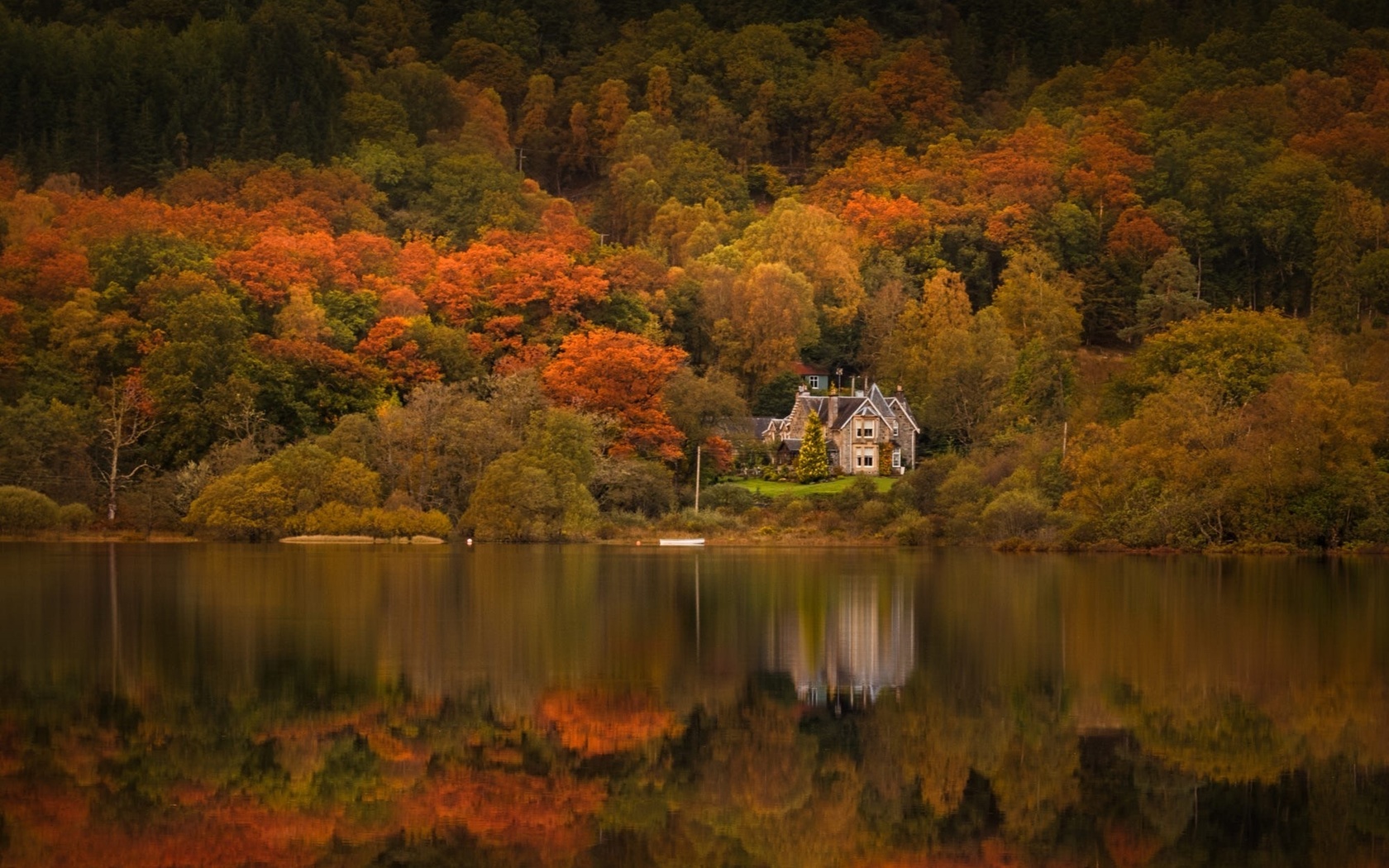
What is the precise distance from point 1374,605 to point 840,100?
326 feet

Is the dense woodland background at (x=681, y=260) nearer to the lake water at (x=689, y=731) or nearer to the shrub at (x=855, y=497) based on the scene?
the shrub at (x=855, y=497)

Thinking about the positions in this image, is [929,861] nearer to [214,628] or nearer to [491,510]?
[214,628]

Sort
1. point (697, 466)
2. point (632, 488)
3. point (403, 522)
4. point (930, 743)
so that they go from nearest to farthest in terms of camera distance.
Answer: point (930, 743)
point (403, 522)
point (632, 488)
point (697, 466)

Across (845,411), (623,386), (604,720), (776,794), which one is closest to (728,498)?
(623,386)

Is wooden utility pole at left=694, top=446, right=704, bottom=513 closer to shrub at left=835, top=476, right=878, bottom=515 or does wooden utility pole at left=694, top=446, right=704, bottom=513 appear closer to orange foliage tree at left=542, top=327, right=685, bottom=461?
orange foliage tree at left=542, top=327, right=685, bottom=461

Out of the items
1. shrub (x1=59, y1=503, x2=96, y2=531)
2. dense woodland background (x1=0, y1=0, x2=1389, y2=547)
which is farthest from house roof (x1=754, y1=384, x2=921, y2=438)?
shrub (x1=59, y1=503, x2=96, y2=531)

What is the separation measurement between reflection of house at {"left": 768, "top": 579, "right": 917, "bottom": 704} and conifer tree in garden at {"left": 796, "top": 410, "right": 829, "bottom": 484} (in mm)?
41454

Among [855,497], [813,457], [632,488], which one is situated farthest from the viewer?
[813,457]

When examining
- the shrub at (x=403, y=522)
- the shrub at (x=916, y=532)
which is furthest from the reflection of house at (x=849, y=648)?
the shrub at (x=403, y=522)

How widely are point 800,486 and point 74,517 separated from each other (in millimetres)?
29929

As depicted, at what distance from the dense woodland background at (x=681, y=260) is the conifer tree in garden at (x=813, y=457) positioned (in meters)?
3.26

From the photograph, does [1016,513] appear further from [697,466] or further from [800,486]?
[697,466]

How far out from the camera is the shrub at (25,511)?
6806 cm

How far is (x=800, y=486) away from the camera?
7875cm
